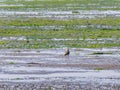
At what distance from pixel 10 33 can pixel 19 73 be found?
16786mm

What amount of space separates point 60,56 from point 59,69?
13.1 ft

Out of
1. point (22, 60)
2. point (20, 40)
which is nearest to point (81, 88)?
point (22, 60)

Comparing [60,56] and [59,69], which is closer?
[59,69]

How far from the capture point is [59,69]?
2195cm

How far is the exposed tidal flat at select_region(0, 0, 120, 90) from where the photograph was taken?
19016 mm

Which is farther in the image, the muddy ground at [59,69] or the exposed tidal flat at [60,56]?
the exposed tidal flat at [60,56]

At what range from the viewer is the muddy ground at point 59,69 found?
18.5m

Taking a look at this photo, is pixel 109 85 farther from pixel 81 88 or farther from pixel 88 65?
pixel 88 65

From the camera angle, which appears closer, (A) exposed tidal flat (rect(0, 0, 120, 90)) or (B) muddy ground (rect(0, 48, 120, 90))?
(B) muddy ground (rect(0, 48, 120, 90))

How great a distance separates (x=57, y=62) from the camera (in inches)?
939

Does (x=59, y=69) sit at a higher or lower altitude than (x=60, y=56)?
higher

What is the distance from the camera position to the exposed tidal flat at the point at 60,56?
19016 mm

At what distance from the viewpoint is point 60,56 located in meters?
25.9

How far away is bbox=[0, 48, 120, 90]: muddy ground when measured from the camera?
18531 mm
